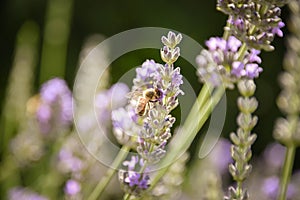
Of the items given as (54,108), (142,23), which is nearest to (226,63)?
(54,108)

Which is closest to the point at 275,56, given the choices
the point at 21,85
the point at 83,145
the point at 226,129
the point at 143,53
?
the point at 226,129

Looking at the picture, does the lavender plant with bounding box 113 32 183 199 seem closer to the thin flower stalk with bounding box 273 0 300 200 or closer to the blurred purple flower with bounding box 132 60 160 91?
the blurred purple flower with bounding box 132 60 160 91

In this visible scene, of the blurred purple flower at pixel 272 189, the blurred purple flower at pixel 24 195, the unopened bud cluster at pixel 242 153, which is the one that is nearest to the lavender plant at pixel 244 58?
the unopened bud cluster at pixel 242 153

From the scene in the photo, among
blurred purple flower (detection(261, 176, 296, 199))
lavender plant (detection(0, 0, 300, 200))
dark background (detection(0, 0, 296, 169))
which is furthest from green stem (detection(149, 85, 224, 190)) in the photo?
dark background (detection(0, 0, 296, 169))

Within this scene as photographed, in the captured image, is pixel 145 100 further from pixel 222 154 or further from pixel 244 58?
pixel 222 154

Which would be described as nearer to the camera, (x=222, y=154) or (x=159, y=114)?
(x=159, y=114)

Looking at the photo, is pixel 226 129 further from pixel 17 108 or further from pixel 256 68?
pixel 256 68

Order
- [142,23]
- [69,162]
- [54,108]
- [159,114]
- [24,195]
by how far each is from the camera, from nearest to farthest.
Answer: [159,114] < [69,162] < [24,195] < [54,108] < [142,23]
